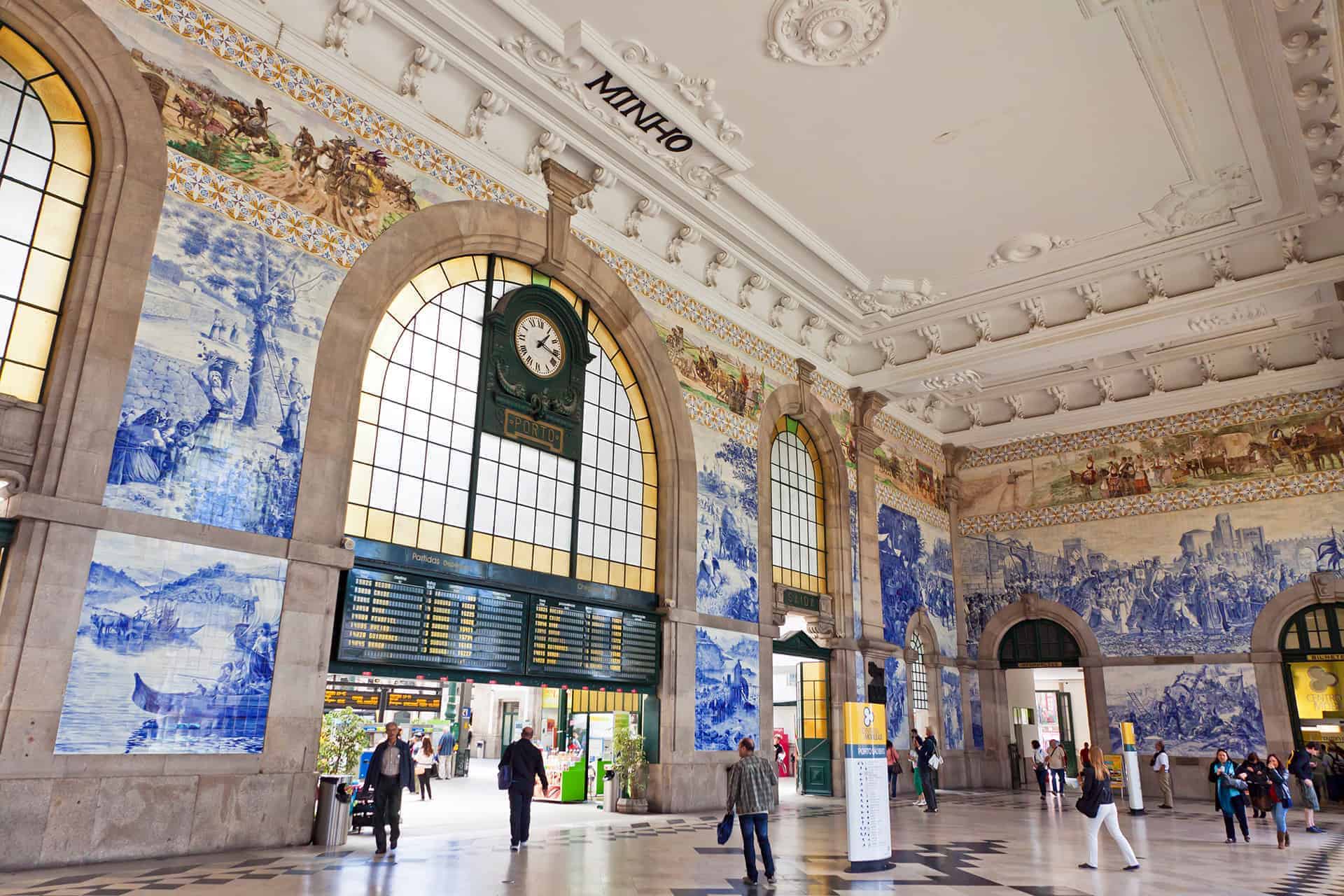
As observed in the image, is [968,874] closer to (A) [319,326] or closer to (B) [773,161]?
(A) [319,326]

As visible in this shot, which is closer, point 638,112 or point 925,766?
point 638,112

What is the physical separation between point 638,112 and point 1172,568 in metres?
16.9

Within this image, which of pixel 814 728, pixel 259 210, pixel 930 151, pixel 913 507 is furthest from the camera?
pixel 913 507

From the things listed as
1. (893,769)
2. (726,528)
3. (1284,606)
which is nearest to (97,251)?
(726,528)

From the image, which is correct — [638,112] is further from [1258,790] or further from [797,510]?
[1258,790]

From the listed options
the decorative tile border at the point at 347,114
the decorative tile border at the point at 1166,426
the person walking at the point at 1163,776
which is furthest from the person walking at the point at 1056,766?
the decorative tile border at the point at 347,114

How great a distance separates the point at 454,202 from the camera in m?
12.4

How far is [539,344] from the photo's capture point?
13688 mm

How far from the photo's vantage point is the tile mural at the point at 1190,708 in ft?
65.3

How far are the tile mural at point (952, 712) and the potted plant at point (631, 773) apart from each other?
10971 millimetres

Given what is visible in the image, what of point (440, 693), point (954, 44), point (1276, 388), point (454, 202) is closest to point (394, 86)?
point (454, 202)

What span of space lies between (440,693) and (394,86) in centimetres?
1676

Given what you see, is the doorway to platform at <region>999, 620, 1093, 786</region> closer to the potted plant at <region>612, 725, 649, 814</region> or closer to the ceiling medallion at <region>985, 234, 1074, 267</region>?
the ceiling medallion at <region>985, 234, 1074, 267</region>

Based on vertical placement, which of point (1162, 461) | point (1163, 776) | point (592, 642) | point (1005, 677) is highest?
point (1162, 461)
